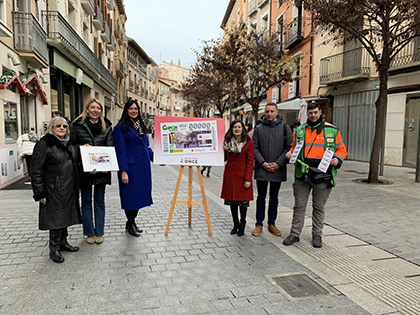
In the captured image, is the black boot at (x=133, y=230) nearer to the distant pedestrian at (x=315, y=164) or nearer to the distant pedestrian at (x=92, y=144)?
the distant pedestrian at (x=92, y=144)

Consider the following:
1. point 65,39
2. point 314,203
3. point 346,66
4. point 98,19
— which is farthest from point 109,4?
point 314,203

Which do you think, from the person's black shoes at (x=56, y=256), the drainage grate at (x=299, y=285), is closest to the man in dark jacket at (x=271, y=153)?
the drainage grate at (x=299, y=285)

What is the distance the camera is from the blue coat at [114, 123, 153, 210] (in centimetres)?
436

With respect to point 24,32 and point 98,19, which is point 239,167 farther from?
point 98,19

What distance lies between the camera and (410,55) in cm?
1174

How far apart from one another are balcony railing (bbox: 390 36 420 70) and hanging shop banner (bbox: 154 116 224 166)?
34.5 ft

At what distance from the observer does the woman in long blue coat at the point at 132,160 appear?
436 cm

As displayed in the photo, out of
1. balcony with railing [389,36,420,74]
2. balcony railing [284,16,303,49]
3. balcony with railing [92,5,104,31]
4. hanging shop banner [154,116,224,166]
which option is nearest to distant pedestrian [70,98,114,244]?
hanging shop banner [154,116,224,166]

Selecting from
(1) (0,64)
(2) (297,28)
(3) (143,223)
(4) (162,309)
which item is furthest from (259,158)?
(2) (297,28)

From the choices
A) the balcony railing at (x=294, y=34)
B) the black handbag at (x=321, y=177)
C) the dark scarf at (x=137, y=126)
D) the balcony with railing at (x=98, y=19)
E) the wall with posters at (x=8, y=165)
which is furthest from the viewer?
the balcony with railing at (x=98, y=19)

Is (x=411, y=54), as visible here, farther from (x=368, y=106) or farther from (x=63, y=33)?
(x=63, y=33)

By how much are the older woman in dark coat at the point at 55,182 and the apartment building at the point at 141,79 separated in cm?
3828

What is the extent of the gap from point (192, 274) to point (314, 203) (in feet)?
6.52

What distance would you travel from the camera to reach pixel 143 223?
5.22m
